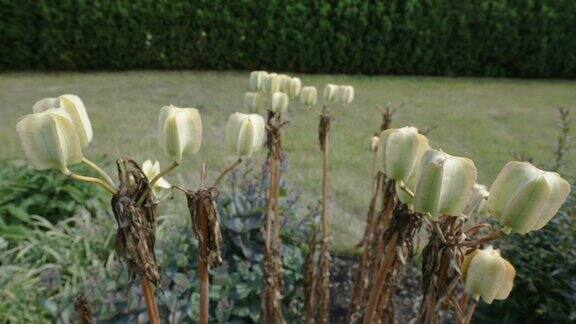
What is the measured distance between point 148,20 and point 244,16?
1.38 meters

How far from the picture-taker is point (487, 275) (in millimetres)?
701

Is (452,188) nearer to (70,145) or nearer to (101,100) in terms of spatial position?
(70,145)

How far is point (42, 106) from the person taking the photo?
0.75m

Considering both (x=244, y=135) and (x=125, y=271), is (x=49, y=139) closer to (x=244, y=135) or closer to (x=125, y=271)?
(x=244, y=135)

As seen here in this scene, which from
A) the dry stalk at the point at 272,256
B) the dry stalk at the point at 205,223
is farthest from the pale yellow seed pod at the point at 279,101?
the dry stalk at the point at 205,223

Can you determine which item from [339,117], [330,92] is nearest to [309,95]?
[330,92]

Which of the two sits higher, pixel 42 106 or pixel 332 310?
pixel 42 106

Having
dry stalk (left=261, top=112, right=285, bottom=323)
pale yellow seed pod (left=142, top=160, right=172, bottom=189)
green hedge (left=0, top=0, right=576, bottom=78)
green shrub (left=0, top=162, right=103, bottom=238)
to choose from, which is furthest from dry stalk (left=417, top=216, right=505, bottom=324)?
green hedge (left=0, top=0, right=576, bottom=78)

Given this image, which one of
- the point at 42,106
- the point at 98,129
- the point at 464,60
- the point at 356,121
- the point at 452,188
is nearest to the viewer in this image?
the point at 452,188

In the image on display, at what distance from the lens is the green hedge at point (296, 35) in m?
7.87

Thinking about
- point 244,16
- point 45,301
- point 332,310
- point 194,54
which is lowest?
point 332,310

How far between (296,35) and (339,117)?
2507 mm

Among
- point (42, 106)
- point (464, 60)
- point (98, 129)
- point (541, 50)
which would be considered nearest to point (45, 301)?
point (42, 106)

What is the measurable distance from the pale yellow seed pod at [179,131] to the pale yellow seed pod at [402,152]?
0.26 meters
